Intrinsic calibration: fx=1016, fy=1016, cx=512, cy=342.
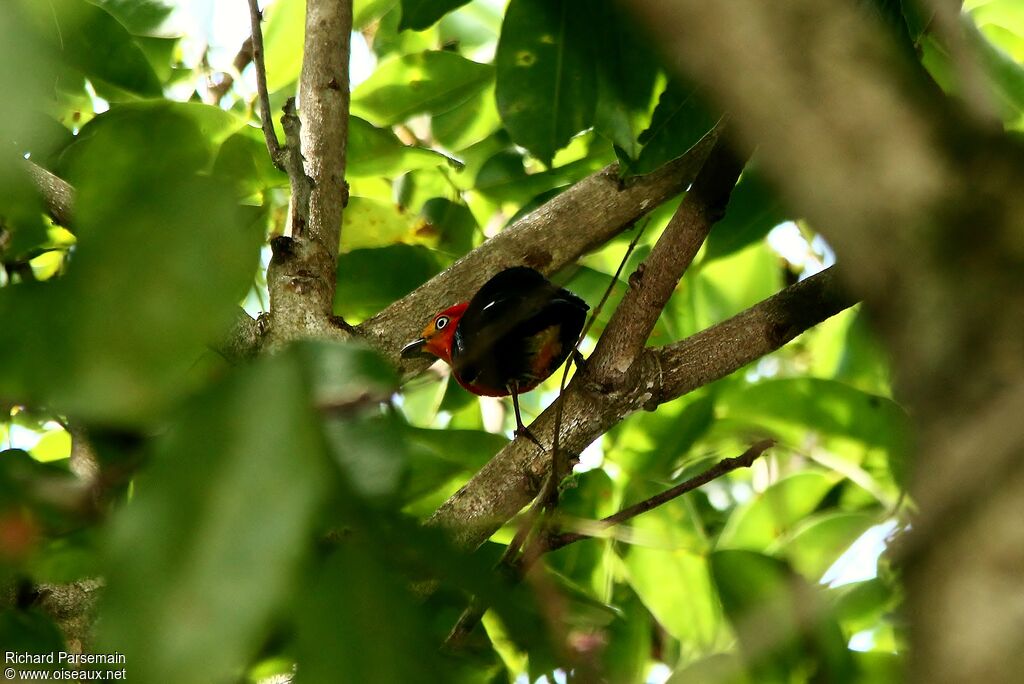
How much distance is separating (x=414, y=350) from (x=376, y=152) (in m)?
0.45

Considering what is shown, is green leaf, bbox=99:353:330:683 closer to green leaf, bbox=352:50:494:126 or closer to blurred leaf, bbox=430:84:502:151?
green leaf, bbox=352:50:494:126

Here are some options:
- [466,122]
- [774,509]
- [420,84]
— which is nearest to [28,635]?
[774,509]

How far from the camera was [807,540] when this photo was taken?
151cm

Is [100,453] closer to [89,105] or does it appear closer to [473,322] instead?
[473,322]

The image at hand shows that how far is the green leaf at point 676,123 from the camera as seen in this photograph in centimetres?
116

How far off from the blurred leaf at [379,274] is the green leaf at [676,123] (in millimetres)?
632

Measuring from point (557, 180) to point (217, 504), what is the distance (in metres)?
1.61

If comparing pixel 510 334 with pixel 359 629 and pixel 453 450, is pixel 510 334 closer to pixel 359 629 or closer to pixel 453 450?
pixel 453 450

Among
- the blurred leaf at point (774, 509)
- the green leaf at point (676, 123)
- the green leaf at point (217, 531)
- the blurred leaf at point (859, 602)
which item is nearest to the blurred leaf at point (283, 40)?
the green leaf at point (676, 123)

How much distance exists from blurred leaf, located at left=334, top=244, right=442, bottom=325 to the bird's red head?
14 cm

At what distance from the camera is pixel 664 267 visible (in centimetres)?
118

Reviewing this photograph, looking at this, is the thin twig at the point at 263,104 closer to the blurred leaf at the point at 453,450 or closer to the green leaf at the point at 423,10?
the green leaf at the point at 423,10

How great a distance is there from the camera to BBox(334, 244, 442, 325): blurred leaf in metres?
1.74

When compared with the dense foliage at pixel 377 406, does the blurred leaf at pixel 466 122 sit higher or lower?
higher
